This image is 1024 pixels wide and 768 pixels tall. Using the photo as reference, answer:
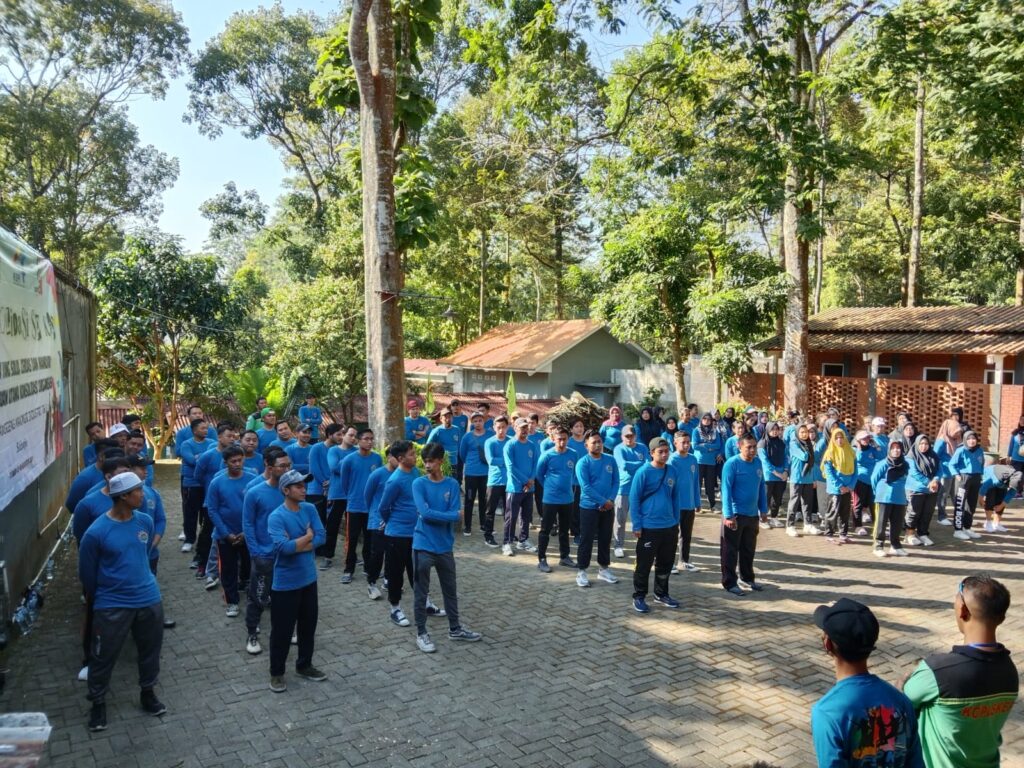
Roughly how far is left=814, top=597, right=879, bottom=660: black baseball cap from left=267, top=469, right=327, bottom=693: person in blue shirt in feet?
13.0

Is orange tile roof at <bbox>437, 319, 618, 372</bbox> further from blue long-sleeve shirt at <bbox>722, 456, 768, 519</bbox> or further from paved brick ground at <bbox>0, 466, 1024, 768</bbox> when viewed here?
blue long-sleeve shirt at <bbox>722, 456, 768, 519</bbox>

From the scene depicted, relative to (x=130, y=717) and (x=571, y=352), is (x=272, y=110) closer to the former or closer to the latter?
(x=571, y=352)

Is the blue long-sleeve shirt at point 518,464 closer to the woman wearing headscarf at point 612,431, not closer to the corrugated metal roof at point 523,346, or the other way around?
the woman wearing headscarf at point 612,431

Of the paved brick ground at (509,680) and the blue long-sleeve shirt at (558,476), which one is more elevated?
the blue long-sleeve shirt at (558,476)

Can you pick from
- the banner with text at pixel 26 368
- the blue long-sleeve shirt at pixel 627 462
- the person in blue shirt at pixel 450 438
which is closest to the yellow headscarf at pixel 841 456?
the blue long-sleeve shirt at pixel 627 462

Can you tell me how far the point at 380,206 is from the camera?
920 cm

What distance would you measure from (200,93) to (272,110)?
8.70 feet

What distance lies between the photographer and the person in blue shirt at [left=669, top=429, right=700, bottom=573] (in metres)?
8.27

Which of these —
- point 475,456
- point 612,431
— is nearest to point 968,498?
point 612,431

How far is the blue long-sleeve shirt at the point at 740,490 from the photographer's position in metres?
8.14

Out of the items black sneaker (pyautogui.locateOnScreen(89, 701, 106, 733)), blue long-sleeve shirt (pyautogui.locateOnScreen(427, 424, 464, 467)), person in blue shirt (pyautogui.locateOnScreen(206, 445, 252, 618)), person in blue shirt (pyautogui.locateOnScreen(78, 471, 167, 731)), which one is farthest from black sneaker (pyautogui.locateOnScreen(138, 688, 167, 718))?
blue long-sleeve shirt (pyautogui.locateOnScreen(427, 424, 464, 467))

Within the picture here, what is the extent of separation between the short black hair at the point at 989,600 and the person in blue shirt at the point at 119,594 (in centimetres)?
500

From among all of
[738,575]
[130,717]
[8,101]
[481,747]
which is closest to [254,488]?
[130,717]

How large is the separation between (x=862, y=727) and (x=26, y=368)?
267 inches
